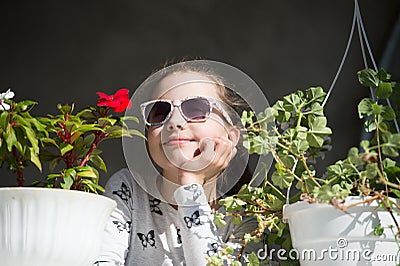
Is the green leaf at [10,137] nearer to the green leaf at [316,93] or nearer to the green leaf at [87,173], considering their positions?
the green leaf at [87,173]

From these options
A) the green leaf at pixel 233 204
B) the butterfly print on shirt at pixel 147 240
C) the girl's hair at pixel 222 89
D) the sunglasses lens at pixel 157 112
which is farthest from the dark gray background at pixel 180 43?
the green leaf at pixel 233 204

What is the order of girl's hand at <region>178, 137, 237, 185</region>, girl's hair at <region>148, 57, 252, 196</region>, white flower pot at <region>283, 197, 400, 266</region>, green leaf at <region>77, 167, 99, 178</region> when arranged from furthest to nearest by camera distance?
girl's hair at <region>148, 57, 252, 196</region> → girl's hand at <region>178, 137, 237, 185</region> → green leaf at <region>77, 167, 99, 178</region> → white flower pot at <region>283, 197, 400, 266</region>

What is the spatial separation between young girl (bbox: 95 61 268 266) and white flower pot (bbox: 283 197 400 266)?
282 mm

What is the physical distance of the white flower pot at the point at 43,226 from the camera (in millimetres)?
918

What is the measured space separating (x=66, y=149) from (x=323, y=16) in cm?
244

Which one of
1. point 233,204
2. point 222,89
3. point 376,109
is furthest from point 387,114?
point 222,89

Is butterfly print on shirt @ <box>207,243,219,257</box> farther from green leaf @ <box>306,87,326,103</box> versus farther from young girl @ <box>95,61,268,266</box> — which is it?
green leaf @ <box>306,87,326,103</box>

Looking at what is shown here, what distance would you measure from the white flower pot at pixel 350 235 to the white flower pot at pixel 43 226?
1.10 ft

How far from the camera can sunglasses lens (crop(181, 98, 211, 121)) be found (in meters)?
1.24

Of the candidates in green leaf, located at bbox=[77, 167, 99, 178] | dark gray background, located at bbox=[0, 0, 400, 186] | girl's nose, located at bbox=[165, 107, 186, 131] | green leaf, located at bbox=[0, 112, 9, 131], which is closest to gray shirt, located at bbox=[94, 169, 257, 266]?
girl's nose, located at bbox=[165, 107, 186, 131]

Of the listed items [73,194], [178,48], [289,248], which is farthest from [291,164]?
[178,48]

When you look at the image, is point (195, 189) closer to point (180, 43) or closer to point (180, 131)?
point (180, 131)

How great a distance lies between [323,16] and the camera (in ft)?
10.6

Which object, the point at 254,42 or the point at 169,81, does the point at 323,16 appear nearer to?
the point at 254,42
